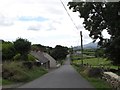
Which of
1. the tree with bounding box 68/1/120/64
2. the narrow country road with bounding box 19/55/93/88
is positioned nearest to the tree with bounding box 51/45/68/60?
the tree with bounding box 68/1/120/64

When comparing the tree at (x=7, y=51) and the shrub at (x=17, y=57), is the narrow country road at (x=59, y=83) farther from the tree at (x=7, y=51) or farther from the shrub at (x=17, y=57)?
the shrub at (x=17, y=57)

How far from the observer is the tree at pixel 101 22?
35041mm

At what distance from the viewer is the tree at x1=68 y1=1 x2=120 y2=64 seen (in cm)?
3504

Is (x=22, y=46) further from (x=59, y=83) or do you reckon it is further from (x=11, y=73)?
(x=59, y=83)

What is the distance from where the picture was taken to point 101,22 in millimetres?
39031

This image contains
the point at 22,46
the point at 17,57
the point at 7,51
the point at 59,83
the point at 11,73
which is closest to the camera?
the point at 59,83

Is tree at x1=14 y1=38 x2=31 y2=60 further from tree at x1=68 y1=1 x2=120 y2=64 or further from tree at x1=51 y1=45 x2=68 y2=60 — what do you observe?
tree at x1=51 y1=45 x2=68 y2=60

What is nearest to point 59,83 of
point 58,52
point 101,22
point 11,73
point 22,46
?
point 11,73

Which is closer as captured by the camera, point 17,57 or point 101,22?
point 101,22

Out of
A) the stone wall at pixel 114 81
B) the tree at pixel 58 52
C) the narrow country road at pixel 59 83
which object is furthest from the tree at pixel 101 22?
the tree at pixel 58 52

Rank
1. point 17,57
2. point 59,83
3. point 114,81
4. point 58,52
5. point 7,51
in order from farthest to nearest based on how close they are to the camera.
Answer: point 58,52
point 17,57
point 7,51
point 59,83
point 114,81

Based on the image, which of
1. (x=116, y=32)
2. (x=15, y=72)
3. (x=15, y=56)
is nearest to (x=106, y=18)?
(x=116, y=32)

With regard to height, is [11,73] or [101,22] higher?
[101,22]

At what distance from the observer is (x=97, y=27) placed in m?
39.7
